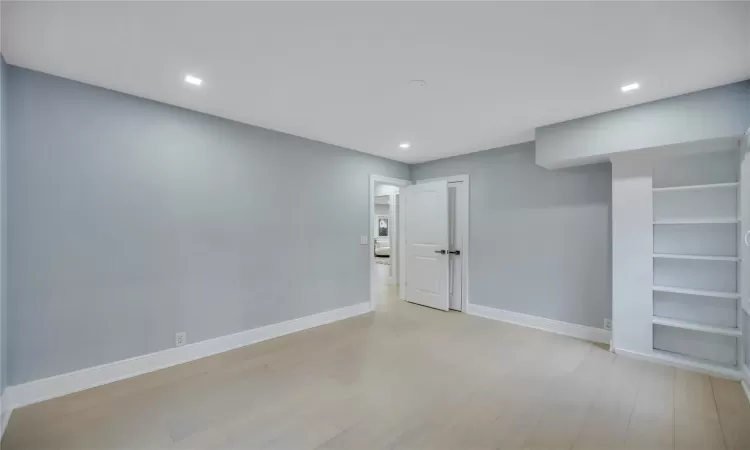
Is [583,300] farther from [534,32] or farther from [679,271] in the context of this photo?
[534,32]

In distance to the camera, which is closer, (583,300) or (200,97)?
(200,97)

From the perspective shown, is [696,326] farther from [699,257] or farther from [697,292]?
[699,257]

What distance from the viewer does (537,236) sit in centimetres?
422

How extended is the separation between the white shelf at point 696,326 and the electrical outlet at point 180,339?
4541mm

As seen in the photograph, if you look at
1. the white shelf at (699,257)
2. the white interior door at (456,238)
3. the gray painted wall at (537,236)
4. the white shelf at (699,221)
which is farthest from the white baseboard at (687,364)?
the white interior door at (456,238)

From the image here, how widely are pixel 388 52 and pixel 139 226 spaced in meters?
2.55

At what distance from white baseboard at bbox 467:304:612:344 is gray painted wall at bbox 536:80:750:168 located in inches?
76.4

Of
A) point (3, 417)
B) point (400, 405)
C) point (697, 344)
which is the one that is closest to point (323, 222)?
point (400, 405)

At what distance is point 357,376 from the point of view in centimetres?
283

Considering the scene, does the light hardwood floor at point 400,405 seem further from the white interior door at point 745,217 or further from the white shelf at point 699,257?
the white shelf at point 699,257

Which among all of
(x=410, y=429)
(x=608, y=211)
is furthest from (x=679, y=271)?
(x=410, y=429)

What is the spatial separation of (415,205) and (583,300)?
2745 mm

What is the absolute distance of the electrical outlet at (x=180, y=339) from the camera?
3.05 m

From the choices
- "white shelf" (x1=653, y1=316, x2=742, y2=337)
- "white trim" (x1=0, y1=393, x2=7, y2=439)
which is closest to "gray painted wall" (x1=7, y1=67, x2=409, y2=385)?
"white trim" (x1=0, y1=393, x2=7, y2=439)
